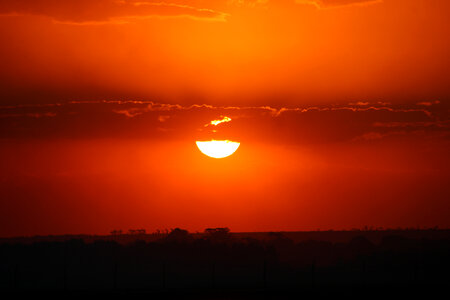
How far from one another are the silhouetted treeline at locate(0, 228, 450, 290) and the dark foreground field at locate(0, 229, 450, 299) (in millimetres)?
168

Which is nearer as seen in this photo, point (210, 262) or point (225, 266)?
point (225, 266)

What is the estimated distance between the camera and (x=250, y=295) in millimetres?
54250

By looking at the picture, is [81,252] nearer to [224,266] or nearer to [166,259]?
[166,259]

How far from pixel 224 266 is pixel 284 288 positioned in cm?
4542

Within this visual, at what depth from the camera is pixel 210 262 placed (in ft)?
375

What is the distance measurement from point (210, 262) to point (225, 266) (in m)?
9.55

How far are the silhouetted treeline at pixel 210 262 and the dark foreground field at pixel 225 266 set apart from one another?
17cm

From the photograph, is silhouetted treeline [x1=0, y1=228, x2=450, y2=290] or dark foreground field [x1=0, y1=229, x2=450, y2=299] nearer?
dark foreground field [x1=0, y1=229, x2=450, y2=299]

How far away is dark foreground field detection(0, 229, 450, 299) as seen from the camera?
200 feet

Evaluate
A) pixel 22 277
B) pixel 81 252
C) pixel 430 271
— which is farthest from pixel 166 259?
pixel 430 271

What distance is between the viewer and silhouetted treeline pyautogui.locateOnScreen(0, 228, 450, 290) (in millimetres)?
88688

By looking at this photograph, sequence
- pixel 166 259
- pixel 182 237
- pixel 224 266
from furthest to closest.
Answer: pixel 182 237, pixel 166 259, pixel 224 266

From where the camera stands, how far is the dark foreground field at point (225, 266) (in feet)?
200

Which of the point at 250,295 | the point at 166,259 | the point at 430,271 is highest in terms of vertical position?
the point at 166,259
